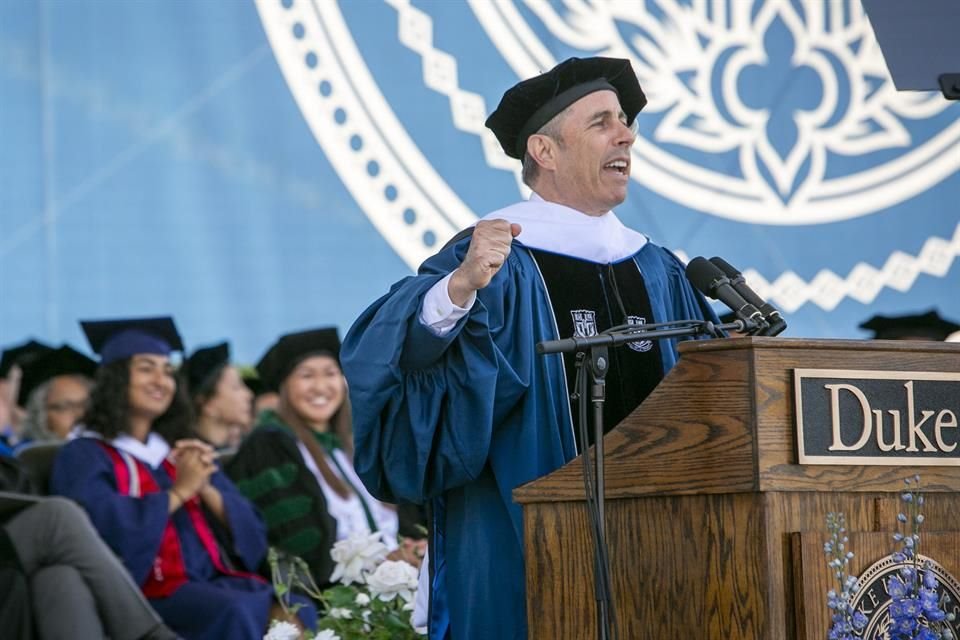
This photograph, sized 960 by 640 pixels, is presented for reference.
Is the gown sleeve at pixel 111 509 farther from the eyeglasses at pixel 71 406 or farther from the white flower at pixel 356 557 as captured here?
the white flower at pixel 356 557

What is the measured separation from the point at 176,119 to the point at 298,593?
5.99 ft

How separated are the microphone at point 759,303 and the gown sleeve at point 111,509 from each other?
328 cm

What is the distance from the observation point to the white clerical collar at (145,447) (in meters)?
5.61

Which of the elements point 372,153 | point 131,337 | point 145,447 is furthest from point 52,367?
point 372,153

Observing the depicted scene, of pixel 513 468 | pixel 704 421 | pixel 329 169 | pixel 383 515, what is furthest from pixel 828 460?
pixel 383 515

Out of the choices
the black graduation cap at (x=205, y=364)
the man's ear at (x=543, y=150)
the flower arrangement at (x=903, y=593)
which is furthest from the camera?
the black graduation cap at (x=205, y=364)

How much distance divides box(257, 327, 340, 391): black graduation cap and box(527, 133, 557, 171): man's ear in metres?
2.50

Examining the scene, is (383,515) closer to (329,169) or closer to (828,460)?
(329,169)

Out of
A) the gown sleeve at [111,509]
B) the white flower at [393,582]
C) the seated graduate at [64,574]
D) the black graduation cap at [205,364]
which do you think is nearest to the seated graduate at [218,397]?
the black graduation cap at [205,364]

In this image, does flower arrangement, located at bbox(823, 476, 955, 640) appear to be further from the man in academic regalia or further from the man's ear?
the man's ear

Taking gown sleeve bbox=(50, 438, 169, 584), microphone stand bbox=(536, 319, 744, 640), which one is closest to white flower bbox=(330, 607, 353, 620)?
microphone stand bbox=(536, 319, 744, 640)

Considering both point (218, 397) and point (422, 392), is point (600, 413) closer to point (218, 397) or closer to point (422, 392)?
point (422, 392)

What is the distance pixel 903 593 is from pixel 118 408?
3965mm

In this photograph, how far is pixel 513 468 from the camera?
295 cm
